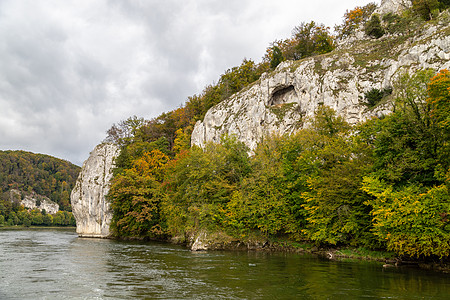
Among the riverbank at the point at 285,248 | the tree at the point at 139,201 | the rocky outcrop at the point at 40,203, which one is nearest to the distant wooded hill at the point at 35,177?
the rocky outcrop at the point at 40,203

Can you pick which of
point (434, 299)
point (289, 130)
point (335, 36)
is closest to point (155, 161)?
point (289, 130)

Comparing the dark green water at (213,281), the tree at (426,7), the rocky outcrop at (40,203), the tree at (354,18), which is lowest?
the dark green water at (213,281)

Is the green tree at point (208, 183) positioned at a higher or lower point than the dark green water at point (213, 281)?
higher

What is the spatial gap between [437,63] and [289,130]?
22.4m

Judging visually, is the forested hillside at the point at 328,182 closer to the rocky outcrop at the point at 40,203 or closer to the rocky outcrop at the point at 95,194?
the rocky outcrop at the point at 95,194

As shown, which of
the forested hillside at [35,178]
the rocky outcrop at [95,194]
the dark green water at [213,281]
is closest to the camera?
the dark green water at [213,281]

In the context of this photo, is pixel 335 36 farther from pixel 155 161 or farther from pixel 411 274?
pixel 411 274

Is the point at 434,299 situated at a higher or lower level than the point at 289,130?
lower

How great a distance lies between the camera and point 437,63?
38.1m

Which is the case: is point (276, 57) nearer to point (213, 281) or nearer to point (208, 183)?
point (208, 183)

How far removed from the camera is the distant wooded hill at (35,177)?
169 m

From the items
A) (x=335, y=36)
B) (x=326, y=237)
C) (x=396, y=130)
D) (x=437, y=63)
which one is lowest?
(x=326, y=237)

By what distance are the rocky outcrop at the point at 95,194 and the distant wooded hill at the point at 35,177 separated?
119 meters

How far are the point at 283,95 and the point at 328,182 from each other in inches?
1313
